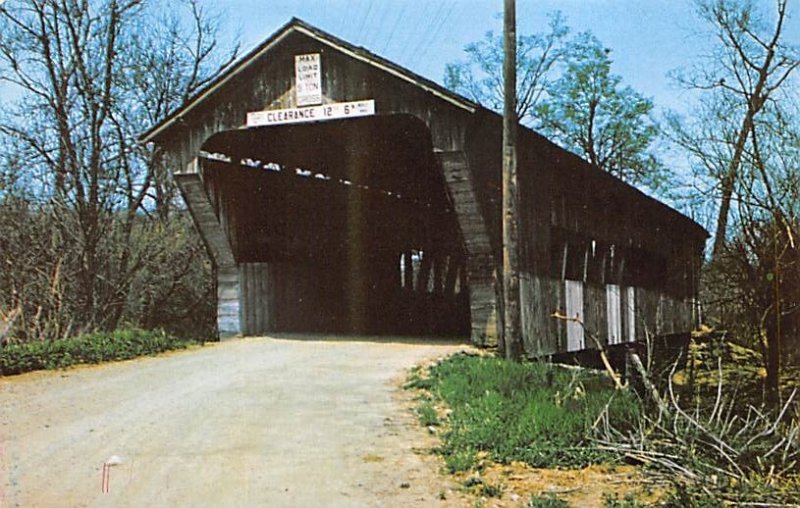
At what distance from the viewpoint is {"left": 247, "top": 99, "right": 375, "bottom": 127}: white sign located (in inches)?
557

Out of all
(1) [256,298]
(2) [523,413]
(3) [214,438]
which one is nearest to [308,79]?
(1) [256,298]

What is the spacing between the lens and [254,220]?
56.3ft

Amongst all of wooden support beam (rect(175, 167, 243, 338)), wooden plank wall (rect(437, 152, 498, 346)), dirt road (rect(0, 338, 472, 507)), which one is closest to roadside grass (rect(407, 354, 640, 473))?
dirt road (rect(0, 338, 472, 507))

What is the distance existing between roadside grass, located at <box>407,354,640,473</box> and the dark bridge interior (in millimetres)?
4494

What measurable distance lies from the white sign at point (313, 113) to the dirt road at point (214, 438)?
4222 mm

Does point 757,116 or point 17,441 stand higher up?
point 757,116

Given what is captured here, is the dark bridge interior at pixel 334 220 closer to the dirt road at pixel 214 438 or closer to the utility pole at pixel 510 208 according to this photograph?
the utility pole at pixel 510 208

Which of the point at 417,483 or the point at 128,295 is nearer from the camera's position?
the point at 417,483

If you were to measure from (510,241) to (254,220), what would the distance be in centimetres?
595

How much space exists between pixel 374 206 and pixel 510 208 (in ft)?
25.5

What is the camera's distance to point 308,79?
14422 millimetres

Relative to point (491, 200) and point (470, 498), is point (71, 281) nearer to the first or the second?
point (491, 200)

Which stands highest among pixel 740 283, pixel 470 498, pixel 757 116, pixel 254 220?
pixel 757 116

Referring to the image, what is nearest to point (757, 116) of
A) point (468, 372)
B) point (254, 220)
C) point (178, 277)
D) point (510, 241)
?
point (510, 241)
